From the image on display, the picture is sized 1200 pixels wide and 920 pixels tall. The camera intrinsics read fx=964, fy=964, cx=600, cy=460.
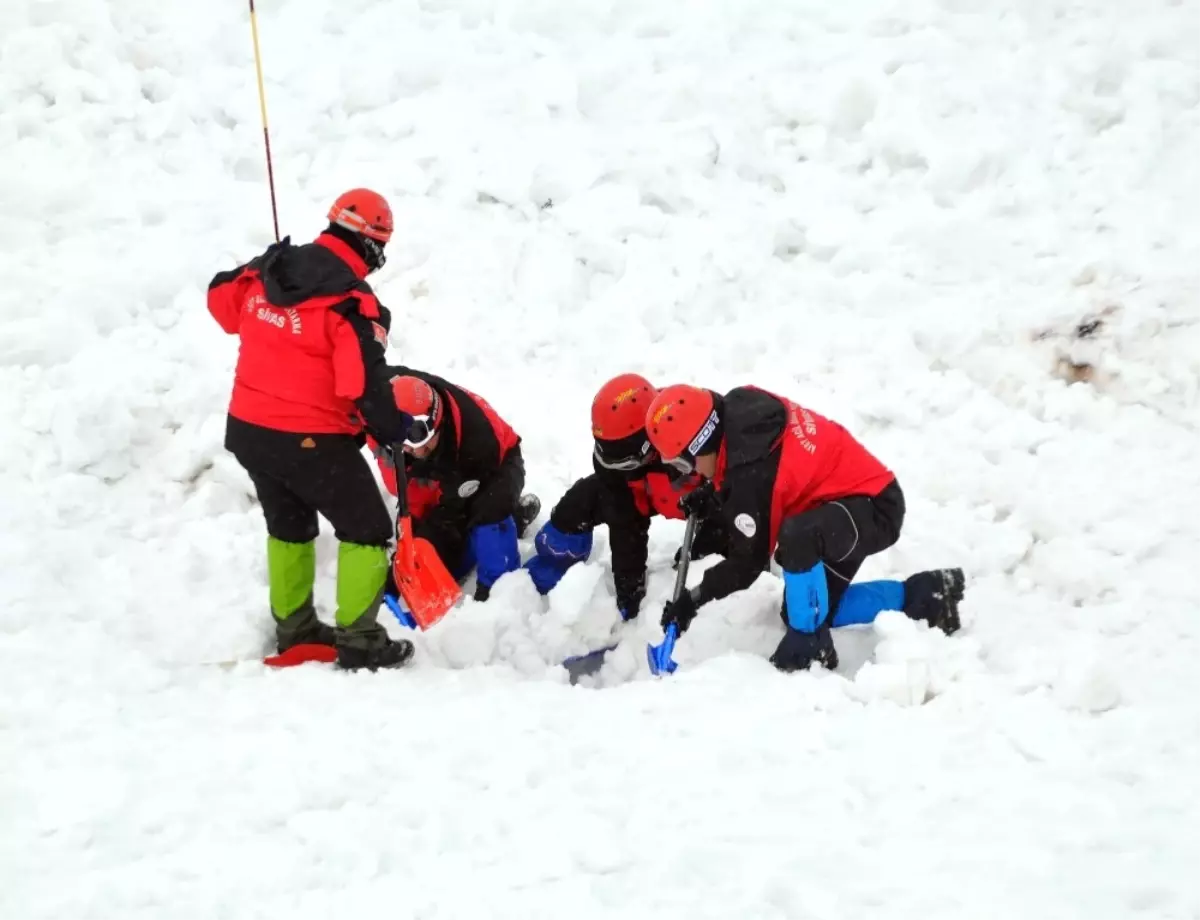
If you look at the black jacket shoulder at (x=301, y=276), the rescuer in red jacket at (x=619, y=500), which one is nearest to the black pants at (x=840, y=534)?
the rescuer in red jacket at (x=619, y=500)

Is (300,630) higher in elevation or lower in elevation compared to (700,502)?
lower

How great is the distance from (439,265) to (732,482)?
327cm

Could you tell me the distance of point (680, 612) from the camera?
4.28m

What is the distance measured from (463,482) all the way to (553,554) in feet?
1.90

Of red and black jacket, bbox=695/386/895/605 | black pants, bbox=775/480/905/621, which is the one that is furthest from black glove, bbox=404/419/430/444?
black pants, bbox=775/480/905/621

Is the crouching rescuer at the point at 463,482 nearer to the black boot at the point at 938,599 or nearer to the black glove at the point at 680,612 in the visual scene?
the black glove at the point at 680,612

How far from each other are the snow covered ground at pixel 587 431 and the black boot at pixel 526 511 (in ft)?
0.68

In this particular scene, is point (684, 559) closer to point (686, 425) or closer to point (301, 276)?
point (686, 425)

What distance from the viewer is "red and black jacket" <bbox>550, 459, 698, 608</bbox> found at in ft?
15.0

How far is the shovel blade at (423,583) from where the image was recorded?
4281 mm

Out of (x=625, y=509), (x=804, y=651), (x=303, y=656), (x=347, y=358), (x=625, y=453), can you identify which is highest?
(x=347, y=358)

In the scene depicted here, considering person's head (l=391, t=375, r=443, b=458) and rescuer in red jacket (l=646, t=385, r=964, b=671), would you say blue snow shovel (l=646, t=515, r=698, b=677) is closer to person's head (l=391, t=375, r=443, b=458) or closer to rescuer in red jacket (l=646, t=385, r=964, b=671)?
rescuer in red jacket (l=646, t=385, r=964, b=671)

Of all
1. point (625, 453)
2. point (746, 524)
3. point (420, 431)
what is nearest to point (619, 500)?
point (625, 453)

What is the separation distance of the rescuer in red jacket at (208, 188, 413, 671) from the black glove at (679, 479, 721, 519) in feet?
4.33
